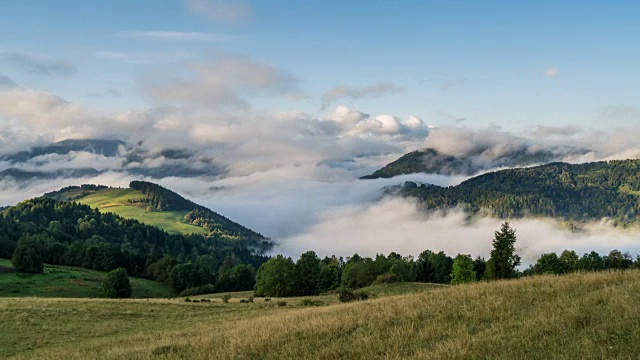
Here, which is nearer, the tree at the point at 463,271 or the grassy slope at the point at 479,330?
the grassy slope at the point at 479,330

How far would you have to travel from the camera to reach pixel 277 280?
114m

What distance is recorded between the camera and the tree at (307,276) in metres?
117

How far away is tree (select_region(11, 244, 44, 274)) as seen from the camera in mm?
129000

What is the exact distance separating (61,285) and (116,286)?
18923mm

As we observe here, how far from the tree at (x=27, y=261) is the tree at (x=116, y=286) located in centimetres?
3316

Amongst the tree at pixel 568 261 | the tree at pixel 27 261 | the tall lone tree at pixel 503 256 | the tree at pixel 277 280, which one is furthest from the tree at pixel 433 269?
the tree at pixel 27 261

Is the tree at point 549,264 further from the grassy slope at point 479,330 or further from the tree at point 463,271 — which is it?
the grassy slope at point 479,330

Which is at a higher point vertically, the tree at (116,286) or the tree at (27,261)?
the tree at (27,261)

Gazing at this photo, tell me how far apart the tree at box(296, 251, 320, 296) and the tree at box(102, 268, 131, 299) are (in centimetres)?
4732

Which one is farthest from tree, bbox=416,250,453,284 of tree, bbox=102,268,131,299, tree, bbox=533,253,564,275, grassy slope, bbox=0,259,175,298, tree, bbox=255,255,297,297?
tree, bbox=102,268,131,299

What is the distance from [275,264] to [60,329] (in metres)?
82.5

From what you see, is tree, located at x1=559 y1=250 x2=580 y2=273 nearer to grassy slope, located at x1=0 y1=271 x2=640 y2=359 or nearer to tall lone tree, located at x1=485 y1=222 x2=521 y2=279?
tall lone tree, located at x1=485 y1=222 x2=521 y2=279

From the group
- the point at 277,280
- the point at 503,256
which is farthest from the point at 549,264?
the point at 277,280

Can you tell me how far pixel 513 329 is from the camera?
1292 cm
